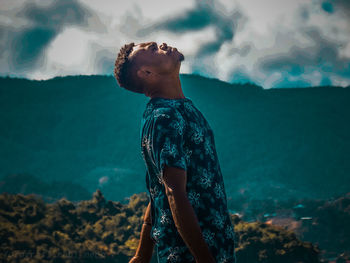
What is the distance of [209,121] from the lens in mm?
42125

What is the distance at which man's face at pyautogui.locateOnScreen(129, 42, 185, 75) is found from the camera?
1.33m

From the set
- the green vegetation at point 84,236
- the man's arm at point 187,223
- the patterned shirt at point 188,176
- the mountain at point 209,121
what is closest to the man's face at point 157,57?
the patterned shirt at point 188,176

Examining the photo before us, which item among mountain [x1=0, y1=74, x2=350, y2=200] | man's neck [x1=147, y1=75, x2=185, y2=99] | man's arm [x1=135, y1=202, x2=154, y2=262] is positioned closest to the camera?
man's neck [x1=147, y1=75, x2=185, y2=99]

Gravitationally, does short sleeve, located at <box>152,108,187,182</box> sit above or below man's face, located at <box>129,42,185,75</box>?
below

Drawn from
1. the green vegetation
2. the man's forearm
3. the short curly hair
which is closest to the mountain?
the green vegetation

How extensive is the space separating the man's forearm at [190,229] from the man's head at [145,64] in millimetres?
483

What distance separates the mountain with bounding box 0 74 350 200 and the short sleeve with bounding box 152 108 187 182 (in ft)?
115

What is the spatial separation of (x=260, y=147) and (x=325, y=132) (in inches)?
296

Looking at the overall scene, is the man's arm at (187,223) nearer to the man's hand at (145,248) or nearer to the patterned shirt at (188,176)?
the patterned shirt at (188,176)

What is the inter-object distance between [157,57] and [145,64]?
50 mm

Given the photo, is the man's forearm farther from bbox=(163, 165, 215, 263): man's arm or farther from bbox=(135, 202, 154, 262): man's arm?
bbox=(135, 202, 154, 262): man's arm

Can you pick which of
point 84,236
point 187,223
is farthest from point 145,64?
point 84,236

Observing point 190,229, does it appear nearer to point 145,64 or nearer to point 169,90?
point 169,90

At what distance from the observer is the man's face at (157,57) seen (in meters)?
1.33
